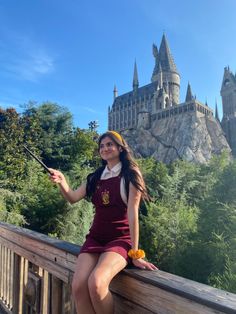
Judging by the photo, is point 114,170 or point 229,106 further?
point 229,106

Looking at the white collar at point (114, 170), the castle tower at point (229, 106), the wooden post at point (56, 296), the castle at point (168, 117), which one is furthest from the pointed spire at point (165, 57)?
the wooden post at point (56, 296)

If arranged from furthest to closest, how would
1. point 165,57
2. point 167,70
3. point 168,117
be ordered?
point 165,57, point 167,70, point 168,117

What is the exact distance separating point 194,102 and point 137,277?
60237mm

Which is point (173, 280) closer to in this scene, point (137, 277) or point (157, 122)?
point (137, 277)

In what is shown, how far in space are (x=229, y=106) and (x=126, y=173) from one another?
70.2 m

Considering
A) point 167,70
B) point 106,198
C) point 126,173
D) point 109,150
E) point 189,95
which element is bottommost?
point 106,198

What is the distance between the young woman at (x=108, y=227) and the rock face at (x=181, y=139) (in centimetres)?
5316

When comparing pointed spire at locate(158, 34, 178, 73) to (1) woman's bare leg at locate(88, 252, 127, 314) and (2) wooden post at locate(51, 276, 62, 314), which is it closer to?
(2) wooden post at locate(51, 276, 62, 314)

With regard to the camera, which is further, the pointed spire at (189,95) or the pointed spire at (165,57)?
the pointed spire at (165,57)

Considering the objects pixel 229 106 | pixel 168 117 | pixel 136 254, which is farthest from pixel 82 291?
pixel 229 106

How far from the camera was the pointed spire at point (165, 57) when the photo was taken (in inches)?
2849

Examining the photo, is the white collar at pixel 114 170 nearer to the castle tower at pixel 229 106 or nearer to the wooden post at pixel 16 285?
the wooden post at pixel 16 285

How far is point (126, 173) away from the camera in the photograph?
2.00 meters

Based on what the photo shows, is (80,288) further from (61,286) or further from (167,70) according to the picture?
(167,70)
